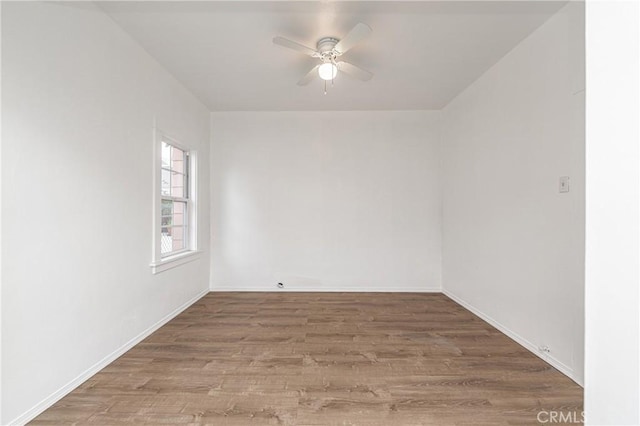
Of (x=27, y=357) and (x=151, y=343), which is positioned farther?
(x=151, y=343)

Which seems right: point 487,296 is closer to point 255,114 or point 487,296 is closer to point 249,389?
point 249,389

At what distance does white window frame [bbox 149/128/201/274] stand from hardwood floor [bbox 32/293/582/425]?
69cm

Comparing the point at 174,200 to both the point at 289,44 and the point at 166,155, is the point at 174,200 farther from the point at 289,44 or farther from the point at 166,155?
the point at 289,44

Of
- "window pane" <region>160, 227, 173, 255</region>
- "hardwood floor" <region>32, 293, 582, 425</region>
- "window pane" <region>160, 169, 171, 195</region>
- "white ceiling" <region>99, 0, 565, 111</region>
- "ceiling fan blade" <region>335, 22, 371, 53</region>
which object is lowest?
"hardwood floor" <region>32, 293, 582, 425</region>

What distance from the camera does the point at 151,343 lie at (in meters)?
2.66

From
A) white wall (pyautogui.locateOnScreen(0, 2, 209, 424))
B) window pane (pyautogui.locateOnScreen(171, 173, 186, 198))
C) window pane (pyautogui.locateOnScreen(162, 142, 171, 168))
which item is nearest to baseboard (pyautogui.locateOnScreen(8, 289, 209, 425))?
white wall (pyautogui.locateOnScreen(0, 2, 209, 424))

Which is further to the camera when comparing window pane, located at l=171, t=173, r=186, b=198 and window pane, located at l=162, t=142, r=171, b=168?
window pane, located at l=171, t=173, r=186, b=198

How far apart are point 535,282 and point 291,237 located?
3.06 meters
